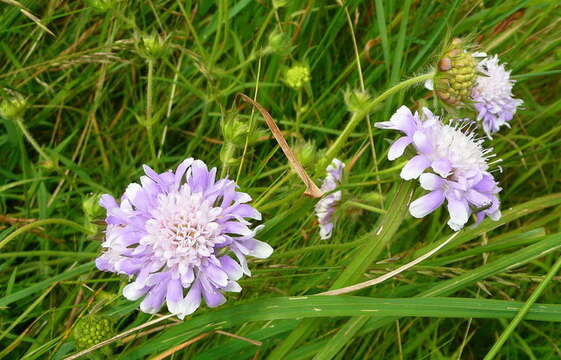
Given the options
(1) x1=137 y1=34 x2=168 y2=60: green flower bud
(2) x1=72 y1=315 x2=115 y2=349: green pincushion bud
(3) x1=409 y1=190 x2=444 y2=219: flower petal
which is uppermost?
(1) x1=137 y1=34 x2=168 y2=60: green flower bud

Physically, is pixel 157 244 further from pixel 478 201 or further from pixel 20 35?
pixel 20 35

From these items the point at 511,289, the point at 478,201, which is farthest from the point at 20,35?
the point at 511,289


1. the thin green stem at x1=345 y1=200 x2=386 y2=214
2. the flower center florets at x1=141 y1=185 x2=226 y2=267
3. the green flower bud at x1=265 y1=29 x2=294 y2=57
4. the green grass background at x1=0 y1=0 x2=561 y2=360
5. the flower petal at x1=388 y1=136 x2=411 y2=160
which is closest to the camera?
the flower center florets at x1=141 y1=185 x2=226 y2=267

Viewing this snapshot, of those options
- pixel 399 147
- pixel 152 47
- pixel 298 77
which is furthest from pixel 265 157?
pixel 399 147

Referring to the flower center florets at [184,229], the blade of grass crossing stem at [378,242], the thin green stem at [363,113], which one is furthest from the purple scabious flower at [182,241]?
the thin green stem at [363,113]

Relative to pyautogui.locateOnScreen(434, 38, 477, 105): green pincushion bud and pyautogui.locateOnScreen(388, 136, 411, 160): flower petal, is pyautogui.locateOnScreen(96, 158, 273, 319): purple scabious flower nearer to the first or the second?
pyautogui.locateOnScreen(388, 136, 411, 160): flower petal

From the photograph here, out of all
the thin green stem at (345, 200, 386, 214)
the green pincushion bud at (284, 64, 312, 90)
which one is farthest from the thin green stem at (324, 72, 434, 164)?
the green pincushion bud at (284, 64, 312, 90)

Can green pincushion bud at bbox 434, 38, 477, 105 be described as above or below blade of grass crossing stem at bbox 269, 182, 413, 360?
above
